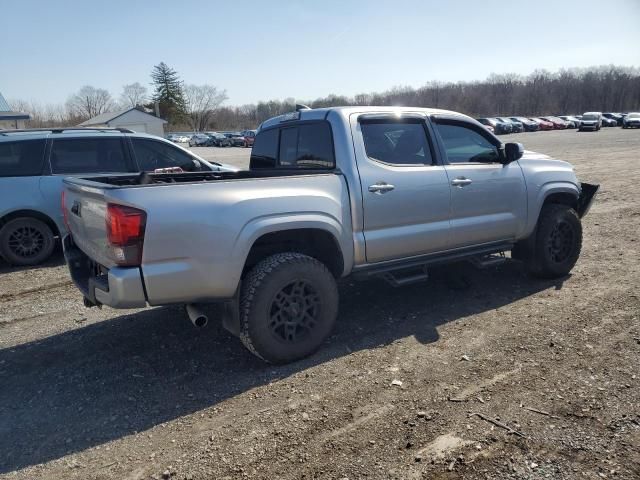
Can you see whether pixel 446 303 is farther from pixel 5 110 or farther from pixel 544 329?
pixel 5 110

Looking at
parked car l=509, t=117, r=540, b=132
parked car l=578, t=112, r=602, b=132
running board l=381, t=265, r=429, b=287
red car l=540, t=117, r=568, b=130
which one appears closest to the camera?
running board l=381, t=265, r=429, b=287

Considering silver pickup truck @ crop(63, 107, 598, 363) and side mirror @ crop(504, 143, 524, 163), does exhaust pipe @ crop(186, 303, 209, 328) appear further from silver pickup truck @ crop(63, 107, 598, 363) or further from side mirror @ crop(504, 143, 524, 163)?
side mirror @ crop(504, 143, 524, 163)

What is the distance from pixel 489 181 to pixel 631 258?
2.79m

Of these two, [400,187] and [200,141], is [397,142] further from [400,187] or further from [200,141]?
[200,141]

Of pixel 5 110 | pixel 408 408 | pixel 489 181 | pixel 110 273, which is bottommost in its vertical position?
pixel 408 408

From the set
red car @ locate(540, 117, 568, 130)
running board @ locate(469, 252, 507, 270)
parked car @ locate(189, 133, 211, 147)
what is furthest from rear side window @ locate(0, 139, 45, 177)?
red car @ locate(540, 117, 568, 130)

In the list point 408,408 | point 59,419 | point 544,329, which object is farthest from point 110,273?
point 544,329

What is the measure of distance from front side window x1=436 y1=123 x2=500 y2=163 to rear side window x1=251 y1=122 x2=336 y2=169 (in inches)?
49.2

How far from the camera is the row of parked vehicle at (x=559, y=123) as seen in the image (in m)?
47.4

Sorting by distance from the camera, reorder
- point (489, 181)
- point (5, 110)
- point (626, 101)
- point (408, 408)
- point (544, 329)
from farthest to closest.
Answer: point (626, 101)
point (5, 110)
point (489, 181)
point (544, 329)
point (408, 408)

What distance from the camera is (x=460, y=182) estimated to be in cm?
470

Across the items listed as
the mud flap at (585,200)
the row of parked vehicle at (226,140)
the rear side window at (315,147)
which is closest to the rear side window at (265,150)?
the rear side window at (315,147)

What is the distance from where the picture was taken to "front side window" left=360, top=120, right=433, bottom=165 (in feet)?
14.2

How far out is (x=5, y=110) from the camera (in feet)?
114
